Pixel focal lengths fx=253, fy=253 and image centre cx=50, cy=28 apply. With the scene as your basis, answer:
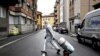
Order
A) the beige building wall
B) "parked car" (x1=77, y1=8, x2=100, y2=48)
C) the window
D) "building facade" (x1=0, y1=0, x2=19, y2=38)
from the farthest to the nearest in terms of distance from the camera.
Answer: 1. the beige building wall
2. the window
3. "building facade" (x1=0, y1=0, x2=19, y2=38)
4. "parked car" (x1=77, y1=8, x2=100, y2=48)

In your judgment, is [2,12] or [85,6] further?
[85,6]

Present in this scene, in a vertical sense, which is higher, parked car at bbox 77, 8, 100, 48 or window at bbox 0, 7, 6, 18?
window at bbox 0, 7, 6, 18

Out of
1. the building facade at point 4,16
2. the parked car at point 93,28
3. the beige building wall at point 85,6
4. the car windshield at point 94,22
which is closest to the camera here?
the parked car at point 93,28

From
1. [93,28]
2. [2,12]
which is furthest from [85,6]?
[93,28]

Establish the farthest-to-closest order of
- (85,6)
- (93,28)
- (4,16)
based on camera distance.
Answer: (85,6) → (4,16) → (93,28)

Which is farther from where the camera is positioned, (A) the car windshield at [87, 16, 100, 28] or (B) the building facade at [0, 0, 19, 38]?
(B) the building facade at [0, 0, 19, 38]

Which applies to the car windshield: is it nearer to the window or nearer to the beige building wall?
the window

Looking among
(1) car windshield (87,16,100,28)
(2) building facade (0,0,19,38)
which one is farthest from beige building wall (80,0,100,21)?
(1) car windshield (87,16,100,28)

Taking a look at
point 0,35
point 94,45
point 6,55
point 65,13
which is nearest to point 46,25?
point 6,55

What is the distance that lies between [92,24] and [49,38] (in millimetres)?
4984

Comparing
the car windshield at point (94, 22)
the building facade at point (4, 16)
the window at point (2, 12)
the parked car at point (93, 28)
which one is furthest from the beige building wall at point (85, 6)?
the car windshield at point (94, 22)

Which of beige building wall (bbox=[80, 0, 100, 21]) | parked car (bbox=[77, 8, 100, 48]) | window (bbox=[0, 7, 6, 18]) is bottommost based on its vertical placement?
parked car (bbox=[77, 8, 100, 48])

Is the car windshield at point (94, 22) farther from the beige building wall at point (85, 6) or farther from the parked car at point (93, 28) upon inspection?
the beige building wall at point (85, 6)

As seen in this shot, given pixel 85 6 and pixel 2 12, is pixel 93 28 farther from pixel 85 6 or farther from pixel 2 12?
pixel 85 6
